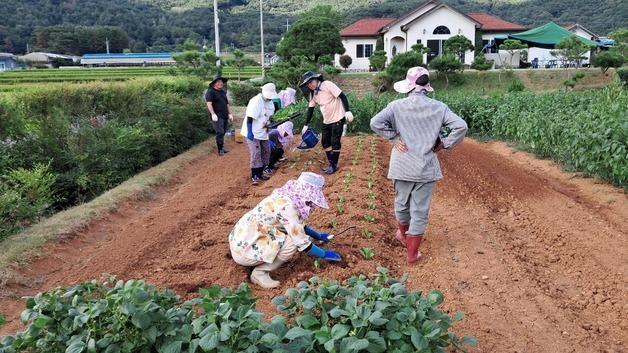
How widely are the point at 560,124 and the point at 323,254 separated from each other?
6924 millimetres

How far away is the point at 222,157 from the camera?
1100 centimetres

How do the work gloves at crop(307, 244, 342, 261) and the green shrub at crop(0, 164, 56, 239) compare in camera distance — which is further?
the green shrub at crop(0, 164, 56, 239)

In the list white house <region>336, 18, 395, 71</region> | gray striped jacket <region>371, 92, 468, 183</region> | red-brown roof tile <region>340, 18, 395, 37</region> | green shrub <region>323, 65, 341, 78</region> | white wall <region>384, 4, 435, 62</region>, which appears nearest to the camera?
gray striped jacket <region>371, 92, 468, 183</region>

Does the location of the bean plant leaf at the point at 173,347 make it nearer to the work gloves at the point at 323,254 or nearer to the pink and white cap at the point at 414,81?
the work gloves at the point at 323,254

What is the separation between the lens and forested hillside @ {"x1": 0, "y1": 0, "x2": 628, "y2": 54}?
236ft

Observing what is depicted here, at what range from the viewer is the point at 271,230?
4.33 m

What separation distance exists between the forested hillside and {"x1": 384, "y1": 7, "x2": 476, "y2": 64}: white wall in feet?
115

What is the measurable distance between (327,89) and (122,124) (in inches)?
163

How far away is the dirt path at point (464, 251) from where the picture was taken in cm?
404

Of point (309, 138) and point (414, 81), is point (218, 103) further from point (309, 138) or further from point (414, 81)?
point (414, 81)

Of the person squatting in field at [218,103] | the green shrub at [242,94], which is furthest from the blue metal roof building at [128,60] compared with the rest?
the person squatting in field at [218,103]

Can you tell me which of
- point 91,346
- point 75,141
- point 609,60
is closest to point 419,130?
point 91,346

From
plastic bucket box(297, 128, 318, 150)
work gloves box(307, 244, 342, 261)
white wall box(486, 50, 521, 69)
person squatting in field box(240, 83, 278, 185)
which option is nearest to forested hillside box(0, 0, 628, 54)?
white wall box(486, 50, 521, 69)

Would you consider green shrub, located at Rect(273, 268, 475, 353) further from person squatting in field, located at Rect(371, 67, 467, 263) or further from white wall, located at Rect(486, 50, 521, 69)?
white wall, located at Rect(486, 50, 521, 69)
